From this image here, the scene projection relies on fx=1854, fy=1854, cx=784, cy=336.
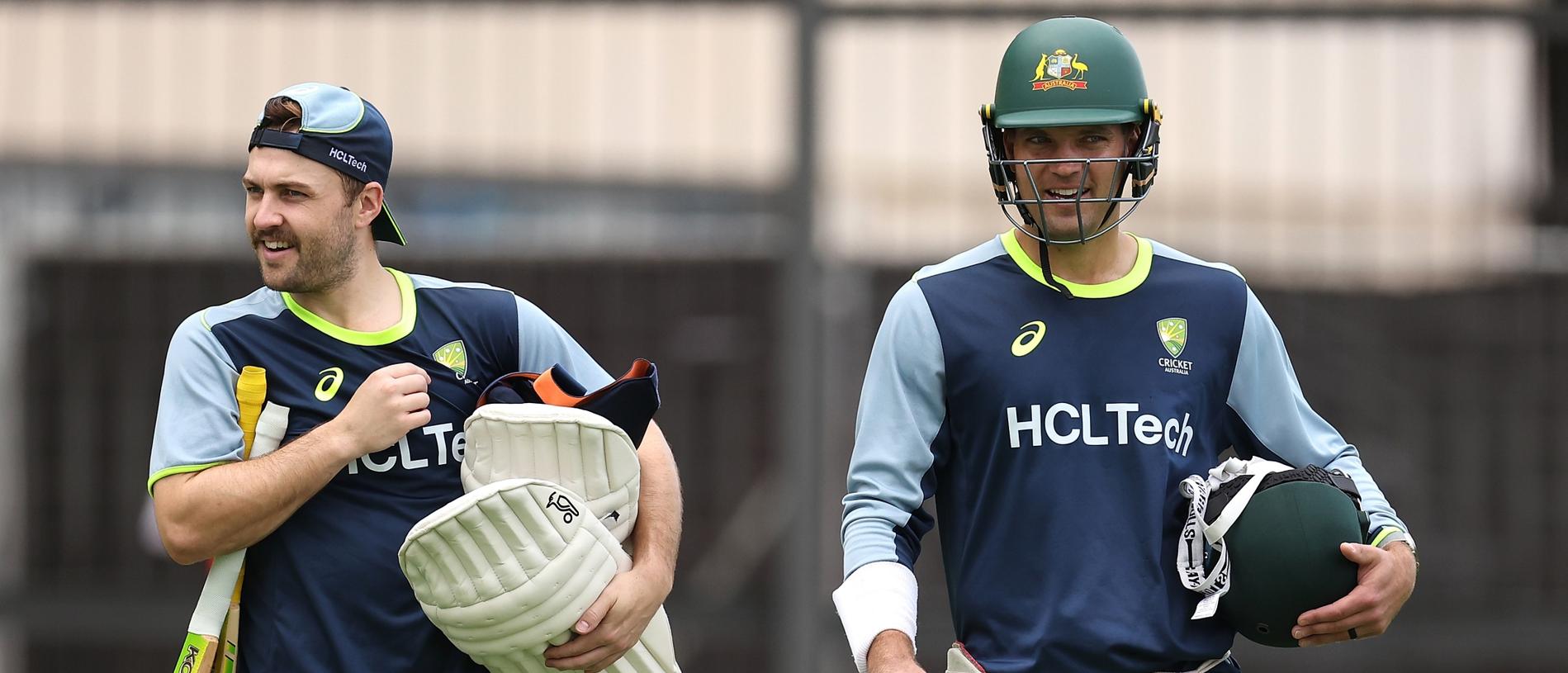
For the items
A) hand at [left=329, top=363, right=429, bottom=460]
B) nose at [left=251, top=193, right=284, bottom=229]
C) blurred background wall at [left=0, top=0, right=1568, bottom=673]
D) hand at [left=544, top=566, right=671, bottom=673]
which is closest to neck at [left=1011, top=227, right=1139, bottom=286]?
hand at [left=544, top=566, right=671, bottom=673]

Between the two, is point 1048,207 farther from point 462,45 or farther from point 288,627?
point 462,45

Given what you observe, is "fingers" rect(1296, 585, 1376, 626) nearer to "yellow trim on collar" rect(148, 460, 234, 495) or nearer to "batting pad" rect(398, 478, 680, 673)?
"batting pad" rect(398, 478, 680, 673)

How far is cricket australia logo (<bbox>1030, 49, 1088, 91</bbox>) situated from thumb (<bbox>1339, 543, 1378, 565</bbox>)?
2.98ft

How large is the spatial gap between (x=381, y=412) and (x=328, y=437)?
0.10 m

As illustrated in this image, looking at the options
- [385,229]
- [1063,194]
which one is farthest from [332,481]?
[1063,194]

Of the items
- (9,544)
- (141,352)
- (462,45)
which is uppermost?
(462,45)

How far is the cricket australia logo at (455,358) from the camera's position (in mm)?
3479

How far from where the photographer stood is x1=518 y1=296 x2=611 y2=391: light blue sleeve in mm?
3611

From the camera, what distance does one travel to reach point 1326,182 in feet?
24.7

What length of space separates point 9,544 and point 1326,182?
18.2ft

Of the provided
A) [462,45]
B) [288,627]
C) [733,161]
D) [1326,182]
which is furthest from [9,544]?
[1326,182]

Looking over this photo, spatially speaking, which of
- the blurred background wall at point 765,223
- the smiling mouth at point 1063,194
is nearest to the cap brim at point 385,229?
the smiling mouth at point 1063,194

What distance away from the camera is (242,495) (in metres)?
3.18

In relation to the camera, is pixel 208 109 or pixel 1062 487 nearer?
pixel 1062 487
